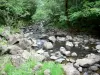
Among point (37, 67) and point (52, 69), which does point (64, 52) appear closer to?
point (52, 69)

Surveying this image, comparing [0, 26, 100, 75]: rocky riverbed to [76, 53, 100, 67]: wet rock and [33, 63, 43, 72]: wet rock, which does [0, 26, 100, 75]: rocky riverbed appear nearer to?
[76, 53, 100, 67]: wet rock

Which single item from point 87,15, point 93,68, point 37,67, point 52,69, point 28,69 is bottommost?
point 93,68

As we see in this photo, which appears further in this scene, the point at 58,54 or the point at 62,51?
the point at 62,51

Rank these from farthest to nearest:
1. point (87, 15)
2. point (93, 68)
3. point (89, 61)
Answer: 1. point (87, 15)
2. point (89, 61)
3. point (93, 68)

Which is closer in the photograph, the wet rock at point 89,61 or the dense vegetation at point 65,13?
the wet rock at point 89,61

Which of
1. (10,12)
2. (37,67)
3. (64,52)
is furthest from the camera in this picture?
(10,12)

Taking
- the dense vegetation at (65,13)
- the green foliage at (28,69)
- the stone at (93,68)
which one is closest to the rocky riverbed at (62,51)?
the stone at (93,68)

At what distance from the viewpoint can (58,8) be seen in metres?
12.2

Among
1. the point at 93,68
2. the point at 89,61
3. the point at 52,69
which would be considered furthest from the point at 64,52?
the point at 52,69

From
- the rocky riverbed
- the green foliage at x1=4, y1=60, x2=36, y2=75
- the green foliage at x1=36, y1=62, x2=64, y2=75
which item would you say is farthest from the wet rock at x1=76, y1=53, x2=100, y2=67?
the green foliage at x1=4, y1=60, x2=36, y2=75

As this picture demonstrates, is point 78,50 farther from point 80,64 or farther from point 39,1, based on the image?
point 39,1

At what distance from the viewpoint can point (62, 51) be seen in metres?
8.22

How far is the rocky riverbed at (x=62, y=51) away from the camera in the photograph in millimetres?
6430

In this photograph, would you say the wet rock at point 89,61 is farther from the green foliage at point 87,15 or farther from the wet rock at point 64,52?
the green foliage at point 87,15
